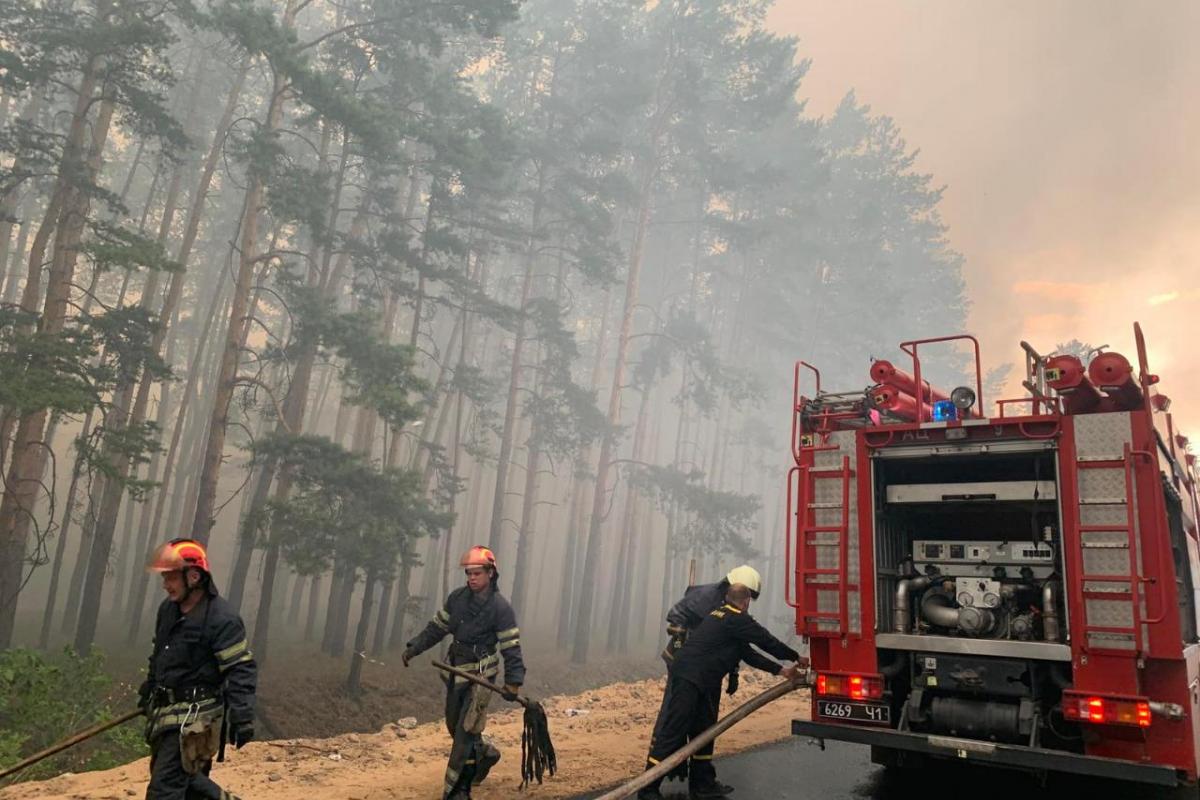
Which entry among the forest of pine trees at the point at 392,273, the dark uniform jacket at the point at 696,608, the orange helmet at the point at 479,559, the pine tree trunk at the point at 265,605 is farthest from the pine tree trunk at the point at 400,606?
the orange helmet at the point at 479,559

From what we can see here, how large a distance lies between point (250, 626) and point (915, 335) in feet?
126

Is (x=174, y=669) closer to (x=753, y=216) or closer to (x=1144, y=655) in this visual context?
(x=1144, y=655)

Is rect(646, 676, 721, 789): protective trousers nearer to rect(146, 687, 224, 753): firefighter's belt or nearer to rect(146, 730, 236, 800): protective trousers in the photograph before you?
rect(146, 730, 236, 800): protective trousers

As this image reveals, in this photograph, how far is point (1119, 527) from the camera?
5246 mm

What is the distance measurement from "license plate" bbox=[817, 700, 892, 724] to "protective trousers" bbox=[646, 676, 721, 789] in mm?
870

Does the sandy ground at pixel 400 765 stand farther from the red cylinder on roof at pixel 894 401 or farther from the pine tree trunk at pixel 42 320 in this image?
the pine tree trunk at pixel 42 320

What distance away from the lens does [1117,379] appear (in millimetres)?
5422

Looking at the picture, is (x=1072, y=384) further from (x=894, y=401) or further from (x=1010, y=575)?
(x=1010, y=575)

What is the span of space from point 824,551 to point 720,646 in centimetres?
116

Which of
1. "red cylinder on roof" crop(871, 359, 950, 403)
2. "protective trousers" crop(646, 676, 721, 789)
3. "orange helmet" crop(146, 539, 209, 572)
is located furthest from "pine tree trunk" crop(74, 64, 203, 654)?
"red cylinder on roof" crop(871, 359, 950, 403)

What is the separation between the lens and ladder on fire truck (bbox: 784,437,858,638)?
6.23 meters

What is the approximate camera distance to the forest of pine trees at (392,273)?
13312 mm

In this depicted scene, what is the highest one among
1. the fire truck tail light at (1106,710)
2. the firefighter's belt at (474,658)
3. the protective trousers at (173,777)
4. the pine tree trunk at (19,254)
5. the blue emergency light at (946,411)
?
the pine tree trunk at (19,254)

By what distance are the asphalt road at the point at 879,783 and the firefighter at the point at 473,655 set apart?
1.67 metres
